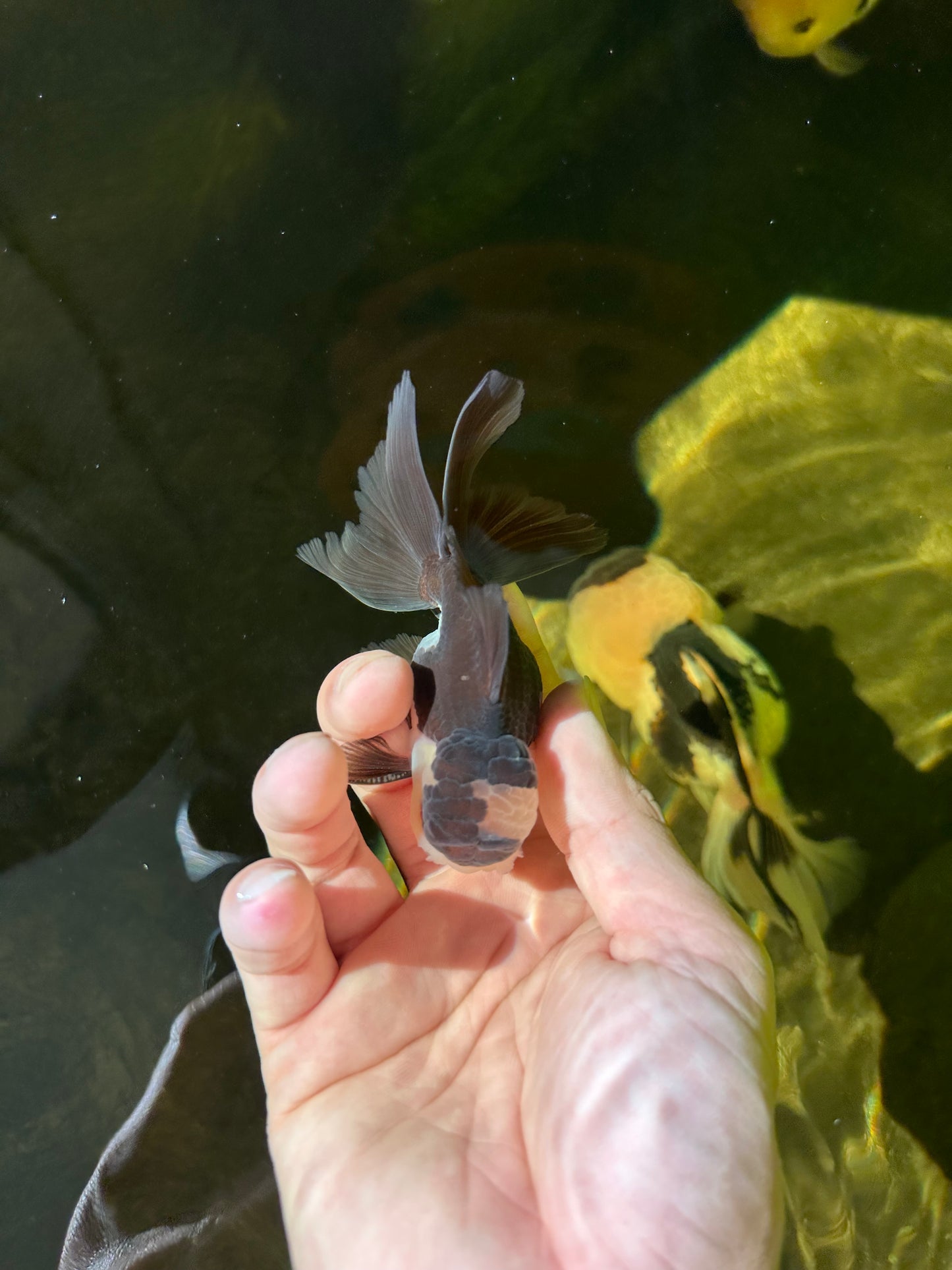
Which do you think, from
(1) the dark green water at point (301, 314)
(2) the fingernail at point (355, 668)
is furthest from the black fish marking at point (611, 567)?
(2) the fingernail at point (355, 668)

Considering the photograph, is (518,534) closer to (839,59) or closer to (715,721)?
(715,721)

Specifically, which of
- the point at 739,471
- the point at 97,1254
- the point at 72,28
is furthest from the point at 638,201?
the point at 97,1254

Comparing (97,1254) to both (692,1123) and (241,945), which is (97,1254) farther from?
(692,1123)

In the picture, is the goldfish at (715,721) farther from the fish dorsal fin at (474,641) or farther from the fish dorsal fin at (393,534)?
the fish dorsal fin at (474,641)

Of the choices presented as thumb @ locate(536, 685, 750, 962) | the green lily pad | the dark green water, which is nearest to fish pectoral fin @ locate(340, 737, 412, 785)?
thumb @ locate(536, 685, 750, 962)

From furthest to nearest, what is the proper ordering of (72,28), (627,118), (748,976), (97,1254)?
(627,118) → (72,28) → (97,1254) → (748,976)

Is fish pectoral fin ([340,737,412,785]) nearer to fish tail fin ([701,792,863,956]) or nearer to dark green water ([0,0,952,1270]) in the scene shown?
dark green water ([0,0,952,1270])

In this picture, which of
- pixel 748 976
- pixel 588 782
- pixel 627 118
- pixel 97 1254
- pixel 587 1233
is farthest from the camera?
pixel 627 118
